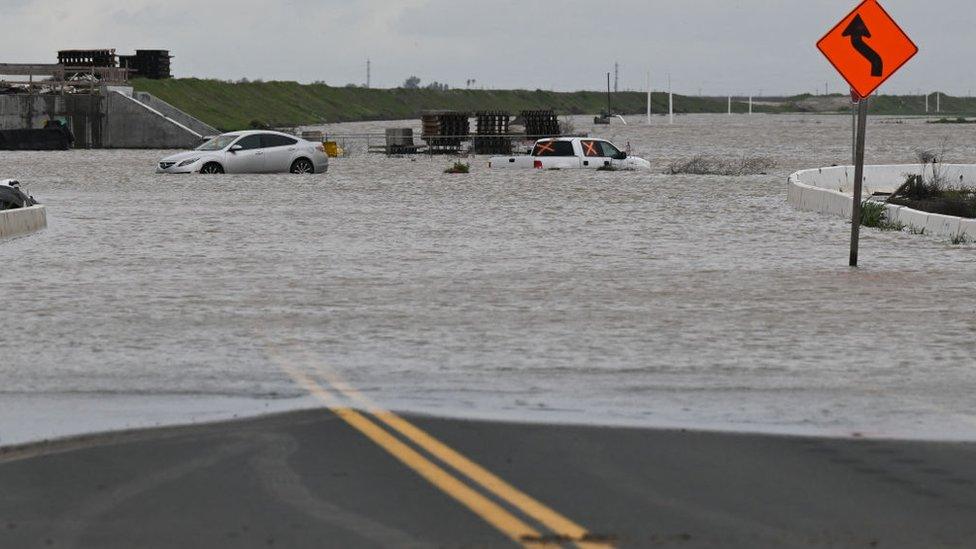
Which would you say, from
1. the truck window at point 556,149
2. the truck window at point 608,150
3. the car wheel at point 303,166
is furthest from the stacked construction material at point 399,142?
the car wheel at point 303,166

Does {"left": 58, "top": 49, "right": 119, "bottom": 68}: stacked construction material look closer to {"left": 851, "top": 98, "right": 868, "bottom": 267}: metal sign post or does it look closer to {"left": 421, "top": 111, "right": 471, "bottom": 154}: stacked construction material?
{"left": 421, "top": 111, "right": 471, "bottom": 154}: stacked construction material

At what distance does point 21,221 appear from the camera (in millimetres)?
24531

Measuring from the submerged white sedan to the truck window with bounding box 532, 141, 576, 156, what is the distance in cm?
663

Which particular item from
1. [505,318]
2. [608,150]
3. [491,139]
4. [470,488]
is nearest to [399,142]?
[491,139]

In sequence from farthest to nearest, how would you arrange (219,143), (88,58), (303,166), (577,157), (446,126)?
(88,58), (446,126), (577,157), (303,166), (219,143)

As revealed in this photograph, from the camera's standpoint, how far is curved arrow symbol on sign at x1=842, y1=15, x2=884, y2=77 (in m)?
19.0

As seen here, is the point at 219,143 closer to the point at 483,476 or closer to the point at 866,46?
the point at 866,46

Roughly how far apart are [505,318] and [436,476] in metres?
6.68

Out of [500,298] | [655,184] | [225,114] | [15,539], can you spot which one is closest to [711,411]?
[15,539]

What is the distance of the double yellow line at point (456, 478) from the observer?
6.68 meters

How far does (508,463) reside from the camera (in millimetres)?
8234

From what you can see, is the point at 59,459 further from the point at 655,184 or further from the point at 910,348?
the point at 655,184

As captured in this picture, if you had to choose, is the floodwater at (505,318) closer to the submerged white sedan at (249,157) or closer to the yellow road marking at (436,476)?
the yellow road marking at (436,476)

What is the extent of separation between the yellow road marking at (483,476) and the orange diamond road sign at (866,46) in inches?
397
